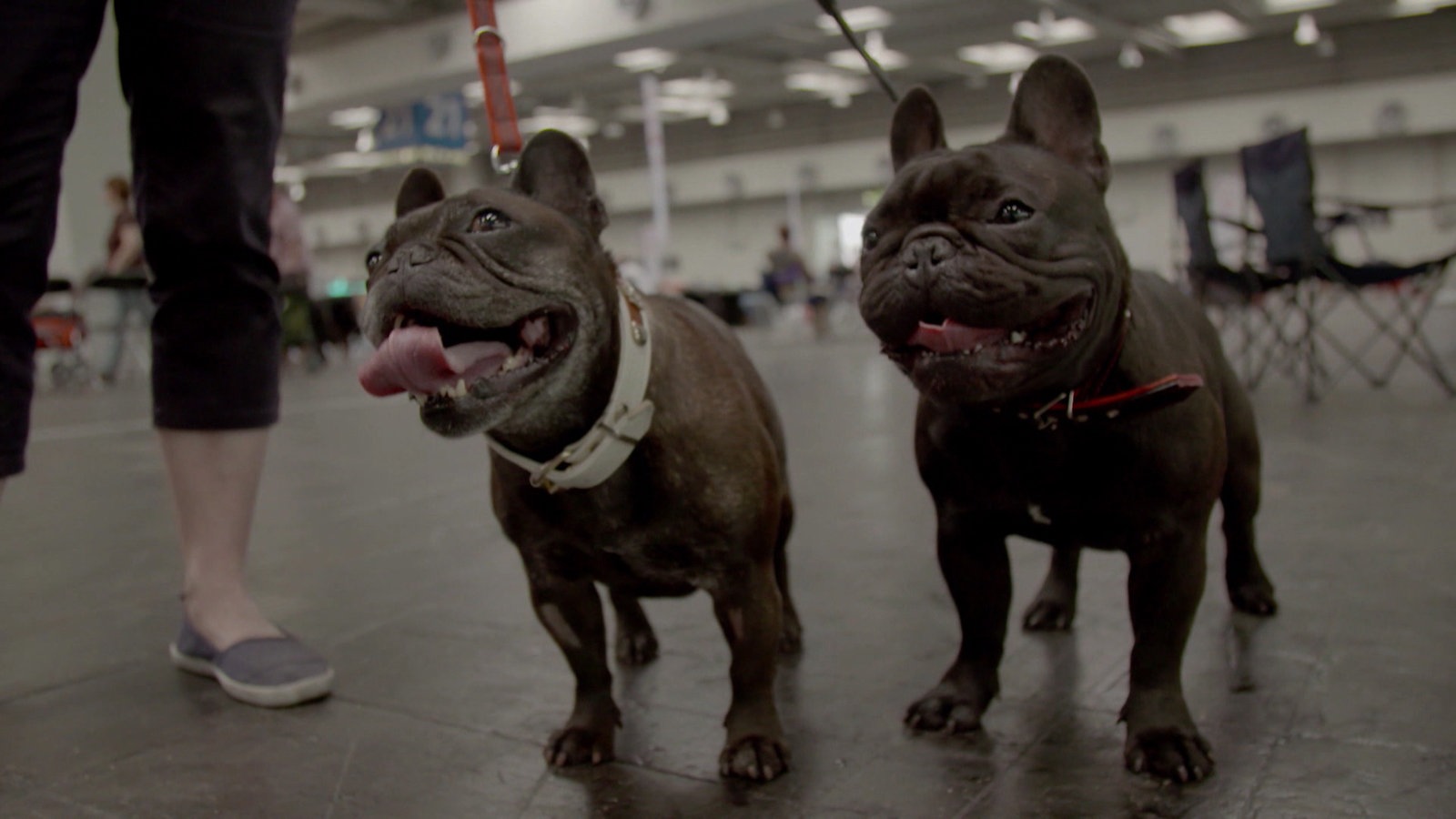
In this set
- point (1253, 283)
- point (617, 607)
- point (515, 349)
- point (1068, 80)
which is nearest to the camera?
point (515, 349)

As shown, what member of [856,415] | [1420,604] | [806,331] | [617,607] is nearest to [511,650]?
[617,607]

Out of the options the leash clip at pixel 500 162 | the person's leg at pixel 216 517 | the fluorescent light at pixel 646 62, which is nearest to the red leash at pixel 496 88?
the leash clip at pixel 500 162

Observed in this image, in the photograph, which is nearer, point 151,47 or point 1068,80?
point 1068,80

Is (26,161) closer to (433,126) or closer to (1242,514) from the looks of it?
(1242,514)

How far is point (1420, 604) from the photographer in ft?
7.32

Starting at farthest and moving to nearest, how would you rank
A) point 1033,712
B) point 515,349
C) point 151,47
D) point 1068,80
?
point 151,47, point 1033,712, point 1068,80, point 515,349

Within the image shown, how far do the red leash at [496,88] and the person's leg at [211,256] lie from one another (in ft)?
1.32

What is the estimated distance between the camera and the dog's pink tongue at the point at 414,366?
138cm

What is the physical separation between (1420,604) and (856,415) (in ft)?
12.8

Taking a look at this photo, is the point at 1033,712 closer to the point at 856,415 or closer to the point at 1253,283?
the point at 856,415

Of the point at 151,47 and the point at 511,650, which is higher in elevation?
the point at 151,47

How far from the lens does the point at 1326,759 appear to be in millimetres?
1542

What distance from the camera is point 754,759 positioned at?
1.59 metres

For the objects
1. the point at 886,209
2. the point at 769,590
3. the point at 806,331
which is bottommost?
the point at 806,331
